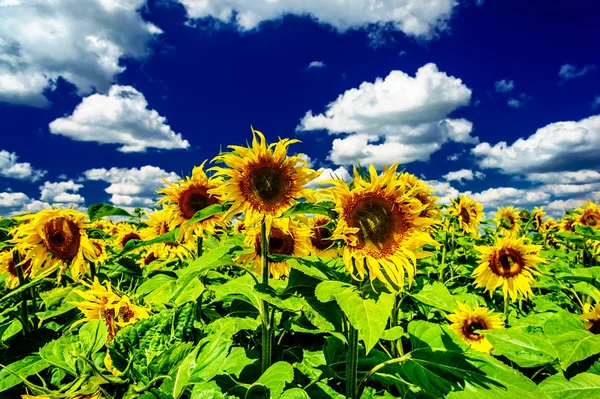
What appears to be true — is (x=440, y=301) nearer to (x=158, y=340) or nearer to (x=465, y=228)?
(x=158, y=340)

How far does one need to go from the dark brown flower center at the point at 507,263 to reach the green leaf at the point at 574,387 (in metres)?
2.77

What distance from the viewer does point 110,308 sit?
8.93ft

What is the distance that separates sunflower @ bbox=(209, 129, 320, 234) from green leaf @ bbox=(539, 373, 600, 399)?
6.29 feet

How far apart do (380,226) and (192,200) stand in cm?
216

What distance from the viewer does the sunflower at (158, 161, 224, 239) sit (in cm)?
393

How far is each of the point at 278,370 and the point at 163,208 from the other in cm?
260

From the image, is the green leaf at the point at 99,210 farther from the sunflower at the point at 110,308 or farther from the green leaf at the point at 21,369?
the green leaf at the point at 21,369

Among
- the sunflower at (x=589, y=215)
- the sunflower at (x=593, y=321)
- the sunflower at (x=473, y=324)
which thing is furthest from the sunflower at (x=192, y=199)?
the sunflower at (x=589, y=215)

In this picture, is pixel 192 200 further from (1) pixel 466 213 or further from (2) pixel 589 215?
(2) pixel 589 215

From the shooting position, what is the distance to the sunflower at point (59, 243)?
3577mm

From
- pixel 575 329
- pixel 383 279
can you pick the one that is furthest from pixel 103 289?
pixel 575 329

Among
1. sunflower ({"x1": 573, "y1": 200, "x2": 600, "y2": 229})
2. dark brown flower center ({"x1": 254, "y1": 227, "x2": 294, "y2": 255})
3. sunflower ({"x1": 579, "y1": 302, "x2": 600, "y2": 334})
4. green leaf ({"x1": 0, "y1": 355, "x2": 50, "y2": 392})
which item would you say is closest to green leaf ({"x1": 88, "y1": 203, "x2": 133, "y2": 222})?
green leaf ({"x1": 0, "y1": 355, "x2": 50, "y2": 392})

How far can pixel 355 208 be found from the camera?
2459 millimetres

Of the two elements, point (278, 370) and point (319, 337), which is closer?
point (278, 370)
